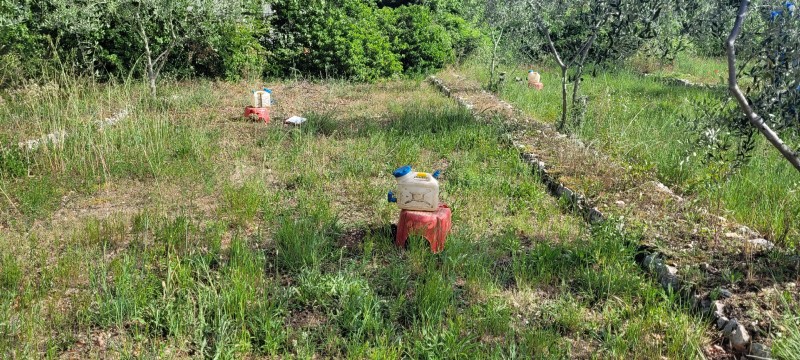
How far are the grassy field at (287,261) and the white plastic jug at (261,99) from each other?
1.58 m

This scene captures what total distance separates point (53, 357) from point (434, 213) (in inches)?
90.1

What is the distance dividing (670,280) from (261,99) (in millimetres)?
5856

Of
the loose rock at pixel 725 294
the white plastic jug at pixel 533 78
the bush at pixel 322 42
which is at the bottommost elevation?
the loose rock at pixel 725 294

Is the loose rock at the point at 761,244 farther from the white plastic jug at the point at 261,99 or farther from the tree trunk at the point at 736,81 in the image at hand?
the white plastic jug at the point at 261,99

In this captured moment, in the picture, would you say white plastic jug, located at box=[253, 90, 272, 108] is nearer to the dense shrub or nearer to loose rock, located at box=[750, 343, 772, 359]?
the dense shrub

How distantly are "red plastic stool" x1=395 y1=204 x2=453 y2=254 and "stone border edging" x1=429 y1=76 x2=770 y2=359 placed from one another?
120 cm

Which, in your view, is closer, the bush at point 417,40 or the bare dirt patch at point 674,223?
the bare dirt patch at point 674,223

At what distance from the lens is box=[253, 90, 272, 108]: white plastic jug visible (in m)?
7.97

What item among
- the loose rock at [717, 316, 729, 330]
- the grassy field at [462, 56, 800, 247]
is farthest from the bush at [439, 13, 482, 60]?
the loose rock at [717, 316, 729, 330]

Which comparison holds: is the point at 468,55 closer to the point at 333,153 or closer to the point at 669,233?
the point at 333,153

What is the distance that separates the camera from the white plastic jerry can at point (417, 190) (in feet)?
13.0

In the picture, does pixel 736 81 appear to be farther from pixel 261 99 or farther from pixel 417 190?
pixel 261 99

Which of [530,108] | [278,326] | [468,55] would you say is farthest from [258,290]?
[468,55]

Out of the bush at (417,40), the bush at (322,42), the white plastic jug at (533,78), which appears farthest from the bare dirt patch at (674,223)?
the bush at (417,40)
